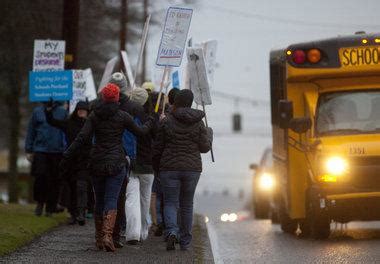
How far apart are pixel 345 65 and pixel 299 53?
0.64 metres

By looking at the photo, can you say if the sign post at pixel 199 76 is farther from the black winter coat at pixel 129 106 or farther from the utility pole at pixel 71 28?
the utility pole at pixel 71 28

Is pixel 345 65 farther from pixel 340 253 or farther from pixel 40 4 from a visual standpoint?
pixel 40 4

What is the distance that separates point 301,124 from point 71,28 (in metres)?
6.46

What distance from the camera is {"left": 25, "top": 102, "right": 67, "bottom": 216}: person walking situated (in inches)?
754

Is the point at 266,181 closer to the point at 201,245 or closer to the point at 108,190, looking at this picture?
the point at 201,245

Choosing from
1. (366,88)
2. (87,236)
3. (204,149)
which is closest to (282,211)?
(366,88)

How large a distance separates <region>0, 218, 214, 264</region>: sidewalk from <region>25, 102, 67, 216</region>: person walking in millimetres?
2305

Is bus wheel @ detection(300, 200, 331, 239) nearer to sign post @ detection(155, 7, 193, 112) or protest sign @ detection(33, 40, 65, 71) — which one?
sign post @ detection(155, 7, 193, 112)

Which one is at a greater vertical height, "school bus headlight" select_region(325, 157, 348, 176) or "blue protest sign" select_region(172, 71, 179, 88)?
"blue protest sign" select_region(172, 71, 179, 88)

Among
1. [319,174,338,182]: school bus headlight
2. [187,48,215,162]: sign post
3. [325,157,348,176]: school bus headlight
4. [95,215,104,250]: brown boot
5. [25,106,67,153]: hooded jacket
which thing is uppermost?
[187,48,215,162]: sign post

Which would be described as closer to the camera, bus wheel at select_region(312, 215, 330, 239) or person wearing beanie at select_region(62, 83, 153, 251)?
person wearing beanie at select_region(62, 83, 153, 251)

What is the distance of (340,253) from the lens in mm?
15570

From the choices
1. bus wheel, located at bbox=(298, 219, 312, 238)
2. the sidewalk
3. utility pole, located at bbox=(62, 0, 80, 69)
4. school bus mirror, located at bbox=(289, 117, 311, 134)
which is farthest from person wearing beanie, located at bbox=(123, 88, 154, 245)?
utility pole, located at bbox=(62, 0, 80, 69)

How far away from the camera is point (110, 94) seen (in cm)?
1438
